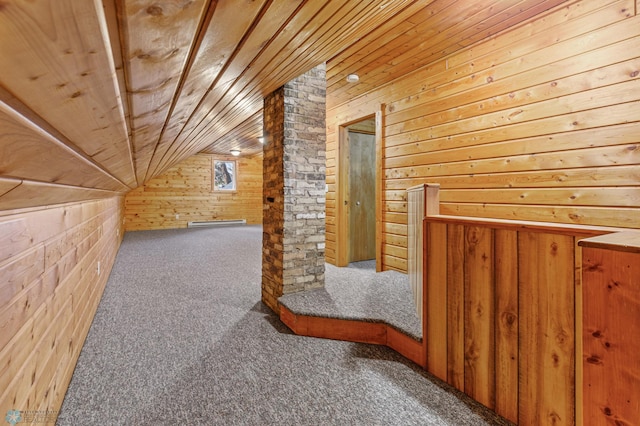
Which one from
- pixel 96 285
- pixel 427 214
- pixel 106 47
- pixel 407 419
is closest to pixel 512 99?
pixel 427 214

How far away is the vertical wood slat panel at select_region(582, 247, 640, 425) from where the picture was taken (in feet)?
2.50

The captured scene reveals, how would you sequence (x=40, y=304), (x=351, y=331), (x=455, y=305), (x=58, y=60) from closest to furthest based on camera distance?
(x=58, y=60) < (x=40, y=304) < (x=455, y=305) < (x=351, y=331)

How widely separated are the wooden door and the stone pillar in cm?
154

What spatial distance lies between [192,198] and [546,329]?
871cm

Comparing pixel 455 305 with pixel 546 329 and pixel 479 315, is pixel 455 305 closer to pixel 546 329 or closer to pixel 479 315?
pixel 479 315

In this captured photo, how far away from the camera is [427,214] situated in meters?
1.78

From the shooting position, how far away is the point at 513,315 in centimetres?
134

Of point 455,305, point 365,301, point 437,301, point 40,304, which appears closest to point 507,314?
point 455,305

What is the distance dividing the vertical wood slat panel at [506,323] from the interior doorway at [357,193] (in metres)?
2.50

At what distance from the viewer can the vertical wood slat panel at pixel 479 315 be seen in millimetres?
1431

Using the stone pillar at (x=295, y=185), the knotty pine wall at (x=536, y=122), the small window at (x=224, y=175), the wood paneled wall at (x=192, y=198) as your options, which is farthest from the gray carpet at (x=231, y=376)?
the small window at (x=224, y=175)

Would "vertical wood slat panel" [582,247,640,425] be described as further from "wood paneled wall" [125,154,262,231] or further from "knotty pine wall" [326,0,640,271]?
"wood paneled wall" [125,154,262,231]

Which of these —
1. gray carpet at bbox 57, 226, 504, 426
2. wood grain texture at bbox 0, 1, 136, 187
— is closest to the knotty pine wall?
gray carpet at bbox 57, 226, 504, 426

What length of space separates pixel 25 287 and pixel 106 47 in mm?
1034
